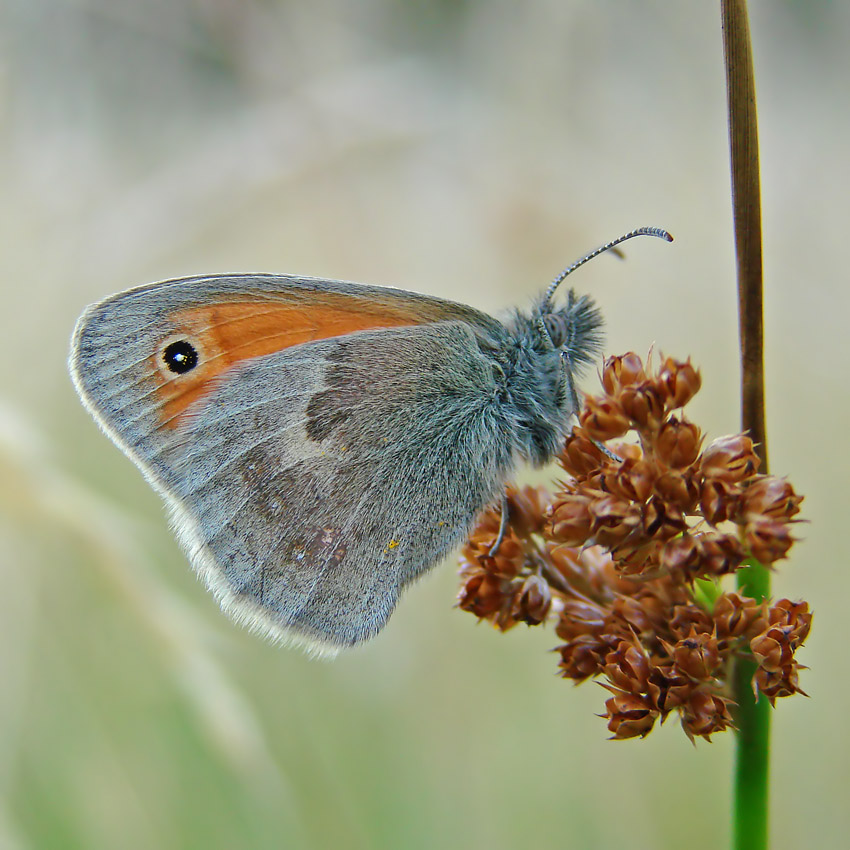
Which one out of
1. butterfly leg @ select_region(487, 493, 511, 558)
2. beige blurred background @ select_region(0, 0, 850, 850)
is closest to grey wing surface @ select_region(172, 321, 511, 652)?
butterfly leg @ select_region(487, 493, 511, 558)

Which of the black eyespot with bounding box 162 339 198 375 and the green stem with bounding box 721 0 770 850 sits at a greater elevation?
the black eyespot with bounding box 162 339 198 375

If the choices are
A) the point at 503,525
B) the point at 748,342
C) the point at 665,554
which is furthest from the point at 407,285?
the point at 748,342

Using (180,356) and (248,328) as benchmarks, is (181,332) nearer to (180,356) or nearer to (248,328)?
(180,356)

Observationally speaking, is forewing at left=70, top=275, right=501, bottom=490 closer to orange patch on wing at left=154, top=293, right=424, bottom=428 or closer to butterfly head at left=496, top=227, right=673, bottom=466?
orange patch on wing at left=154, top=293, right=424, bottom=428

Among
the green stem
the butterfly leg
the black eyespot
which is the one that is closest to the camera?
the green stem

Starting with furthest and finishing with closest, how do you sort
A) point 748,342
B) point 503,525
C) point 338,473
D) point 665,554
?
1. point 338,473
2. point 503,525
3. point 665,554
4. point 748,342

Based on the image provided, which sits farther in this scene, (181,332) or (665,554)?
(181,332)

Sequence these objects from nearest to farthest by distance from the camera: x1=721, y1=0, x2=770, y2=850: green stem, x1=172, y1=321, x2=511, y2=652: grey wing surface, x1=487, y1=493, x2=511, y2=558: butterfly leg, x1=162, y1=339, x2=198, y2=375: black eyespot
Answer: x1=721, y1=0, x2=770, y2=850: green stem
x1=487, y1=493, x2=511, y2=558: butterfly leg
x1=172, y1=321, x2=511, y2=652: grey wing surface
x1=162, y1=339, x2=198, y2=375: black eyespot
